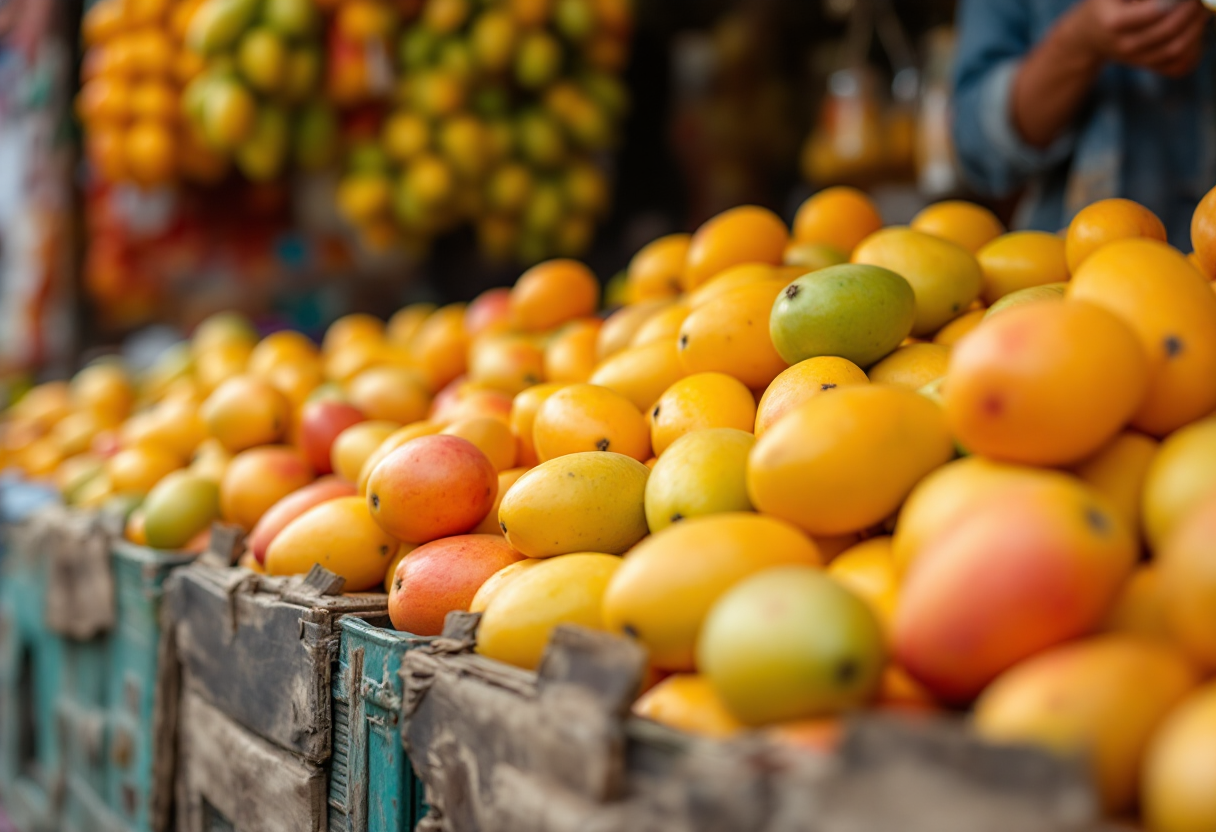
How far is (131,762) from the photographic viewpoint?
2266 mm

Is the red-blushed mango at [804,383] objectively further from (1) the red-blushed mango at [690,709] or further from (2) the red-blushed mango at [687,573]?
(1) the red-blushed mango at [690,709]

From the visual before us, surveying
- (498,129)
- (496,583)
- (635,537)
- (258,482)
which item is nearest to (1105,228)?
(635,537)

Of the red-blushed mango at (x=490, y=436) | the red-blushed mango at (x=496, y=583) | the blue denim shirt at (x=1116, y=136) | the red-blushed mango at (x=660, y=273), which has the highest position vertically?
the blue denim shirt at (x=1116, y=136)

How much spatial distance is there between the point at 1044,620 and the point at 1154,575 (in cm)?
15

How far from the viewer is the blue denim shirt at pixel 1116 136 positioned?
2465 millimetres

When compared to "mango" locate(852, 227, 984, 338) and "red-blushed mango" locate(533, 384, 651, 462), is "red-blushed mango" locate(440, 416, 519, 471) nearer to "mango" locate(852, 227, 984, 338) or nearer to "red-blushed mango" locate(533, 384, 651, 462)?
"red-blushed mango" locate(533, 384, 651, 462)

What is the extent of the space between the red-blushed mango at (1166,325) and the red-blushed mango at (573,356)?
1.15 metres

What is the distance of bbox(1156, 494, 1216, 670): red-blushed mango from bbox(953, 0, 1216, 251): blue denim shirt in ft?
6.35

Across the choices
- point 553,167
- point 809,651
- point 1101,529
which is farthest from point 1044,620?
point 553,167

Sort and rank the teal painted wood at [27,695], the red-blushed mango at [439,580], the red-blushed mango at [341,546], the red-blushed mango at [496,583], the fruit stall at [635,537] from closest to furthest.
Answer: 1. the fruit stall at [635,537]
2. the red-blushed mango at [496,583]
3. the red-blushed mango at [439,580]
4. the red-blushed mango at [341,546]
5. the teal painted wood at [27,695]

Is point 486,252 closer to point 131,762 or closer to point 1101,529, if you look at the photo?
point 131,762

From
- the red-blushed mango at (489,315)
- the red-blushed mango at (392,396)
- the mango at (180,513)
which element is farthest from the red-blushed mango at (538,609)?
the red-blushed mango at (489,315)

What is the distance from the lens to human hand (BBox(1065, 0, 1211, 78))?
2.05 metres

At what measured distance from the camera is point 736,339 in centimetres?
155
